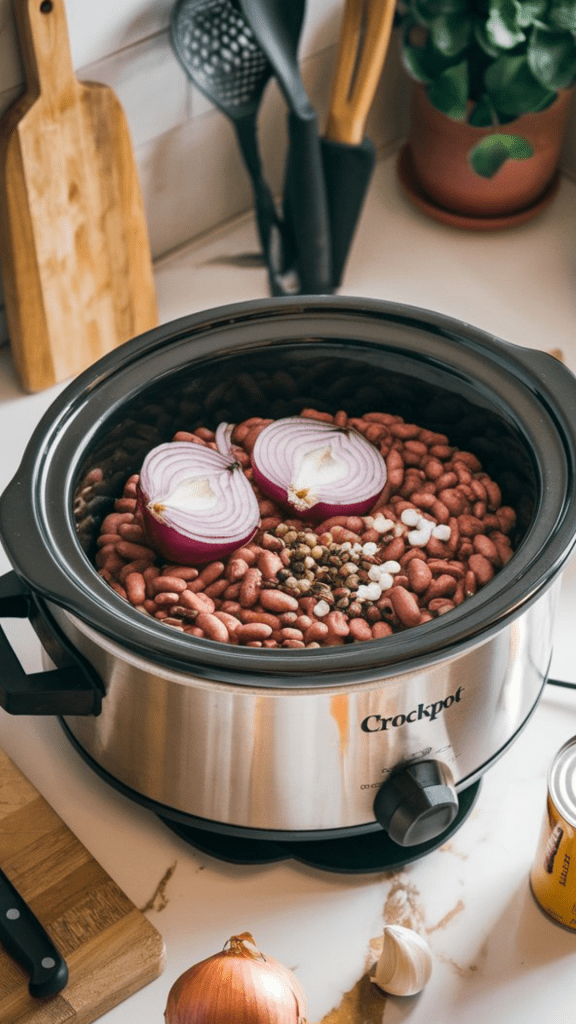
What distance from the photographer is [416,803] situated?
2.92 feet

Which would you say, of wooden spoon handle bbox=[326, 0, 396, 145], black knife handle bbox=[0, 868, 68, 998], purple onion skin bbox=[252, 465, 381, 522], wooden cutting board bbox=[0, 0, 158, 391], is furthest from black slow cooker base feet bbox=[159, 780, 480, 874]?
wooden spoon handle bbox=[326, 0, 396, 145]

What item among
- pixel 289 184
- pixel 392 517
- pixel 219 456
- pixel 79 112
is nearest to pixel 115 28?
pixel 79 112

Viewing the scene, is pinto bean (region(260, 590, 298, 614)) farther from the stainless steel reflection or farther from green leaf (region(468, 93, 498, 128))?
green leaf (region(468, 93, 498, 128))

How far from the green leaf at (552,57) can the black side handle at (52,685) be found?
0.87 metres

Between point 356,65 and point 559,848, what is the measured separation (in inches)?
38.3

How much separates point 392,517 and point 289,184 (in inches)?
21.7

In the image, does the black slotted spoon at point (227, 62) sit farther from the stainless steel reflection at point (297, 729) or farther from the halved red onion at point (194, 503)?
the stainless steel reflection at point (297, 729)

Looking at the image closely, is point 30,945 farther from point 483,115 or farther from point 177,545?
point 483,115

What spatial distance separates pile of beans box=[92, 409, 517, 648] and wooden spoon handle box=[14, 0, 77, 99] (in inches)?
16.4

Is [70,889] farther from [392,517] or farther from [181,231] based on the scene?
[181,231]

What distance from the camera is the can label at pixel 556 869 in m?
0.89

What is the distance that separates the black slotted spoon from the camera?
1.38 metres

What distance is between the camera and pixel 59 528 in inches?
35.9

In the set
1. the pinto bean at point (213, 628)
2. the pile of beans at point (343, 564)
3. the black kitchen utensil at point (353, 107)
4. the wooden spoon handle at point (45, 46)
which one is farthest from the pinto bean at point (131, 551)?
the black kitchen utensil at point (353, 107)
